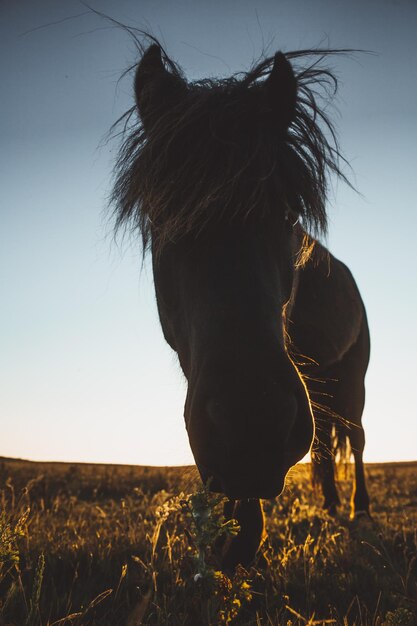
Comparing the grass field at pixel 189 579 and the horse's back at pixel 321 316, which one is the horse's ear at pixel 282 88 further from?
the grass field at pixel 189 579

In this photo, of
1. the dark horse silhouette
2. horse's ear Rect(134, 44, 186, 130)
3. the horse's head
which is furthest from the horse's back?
horse's ear Rect(134, 44, 186, 130)

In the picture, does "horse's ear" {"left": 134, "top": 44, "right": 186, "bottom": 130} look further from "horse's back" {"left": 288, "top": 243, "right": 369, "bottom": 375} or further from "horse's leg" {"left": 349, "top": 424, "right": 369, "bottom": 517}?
"horse's leg" {"left": 349, "top": 424, "right": 369, "bottom": 517}

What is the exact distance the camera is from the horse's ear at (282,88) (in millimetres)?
2922

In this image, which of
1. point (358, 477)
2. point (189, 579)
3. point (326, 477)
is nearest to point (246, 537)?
point (189, 579)

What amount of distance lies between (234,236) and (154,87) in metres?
1.37

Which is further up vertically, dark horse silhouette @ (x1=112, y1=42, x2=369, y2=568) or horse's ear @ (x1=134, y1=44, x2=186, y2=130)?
horse's ear @ (x1=134, y1=44, x2=186, y2=130)

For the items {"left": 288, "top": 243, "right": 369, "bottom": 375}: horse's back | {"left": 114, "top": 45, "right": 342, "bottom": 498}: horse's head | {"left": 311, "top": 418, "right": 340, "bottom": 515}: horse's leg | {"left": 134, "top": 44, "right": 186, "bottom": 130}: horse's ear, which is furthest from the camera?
{"left": 311, "top": 418, "right": 340, "bottom": 515}: horse's leg

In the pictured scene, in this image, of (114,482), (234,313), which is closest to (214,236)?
(234,313)

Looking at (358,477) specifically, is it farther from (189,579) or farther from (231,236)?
(231,236)

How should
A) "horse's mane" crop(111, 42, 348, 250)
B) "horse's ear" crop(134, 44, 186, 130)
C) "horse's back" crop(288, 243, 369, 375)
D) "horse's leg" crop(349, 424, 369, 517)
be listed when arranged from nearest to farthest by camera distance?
"horse's mane" crop(111, 42, 348, 250)
"horse's ear" crop(134, 44, 186, 130)
"horse's back" crop(288, 243, 369, 375)
"horse's leg" crop(349, 424, 369, 517)

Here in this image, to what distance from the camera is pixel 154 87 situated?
121 inches

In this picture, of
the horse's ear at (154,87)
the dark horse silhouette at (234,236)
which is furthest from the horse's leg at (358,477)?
the horse's ear at (154,87)

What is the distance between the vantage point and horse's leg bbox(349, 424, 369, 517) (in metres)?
5.11

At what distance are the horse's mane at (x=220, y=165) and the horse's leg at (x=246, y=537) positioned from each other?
62.1 inches
